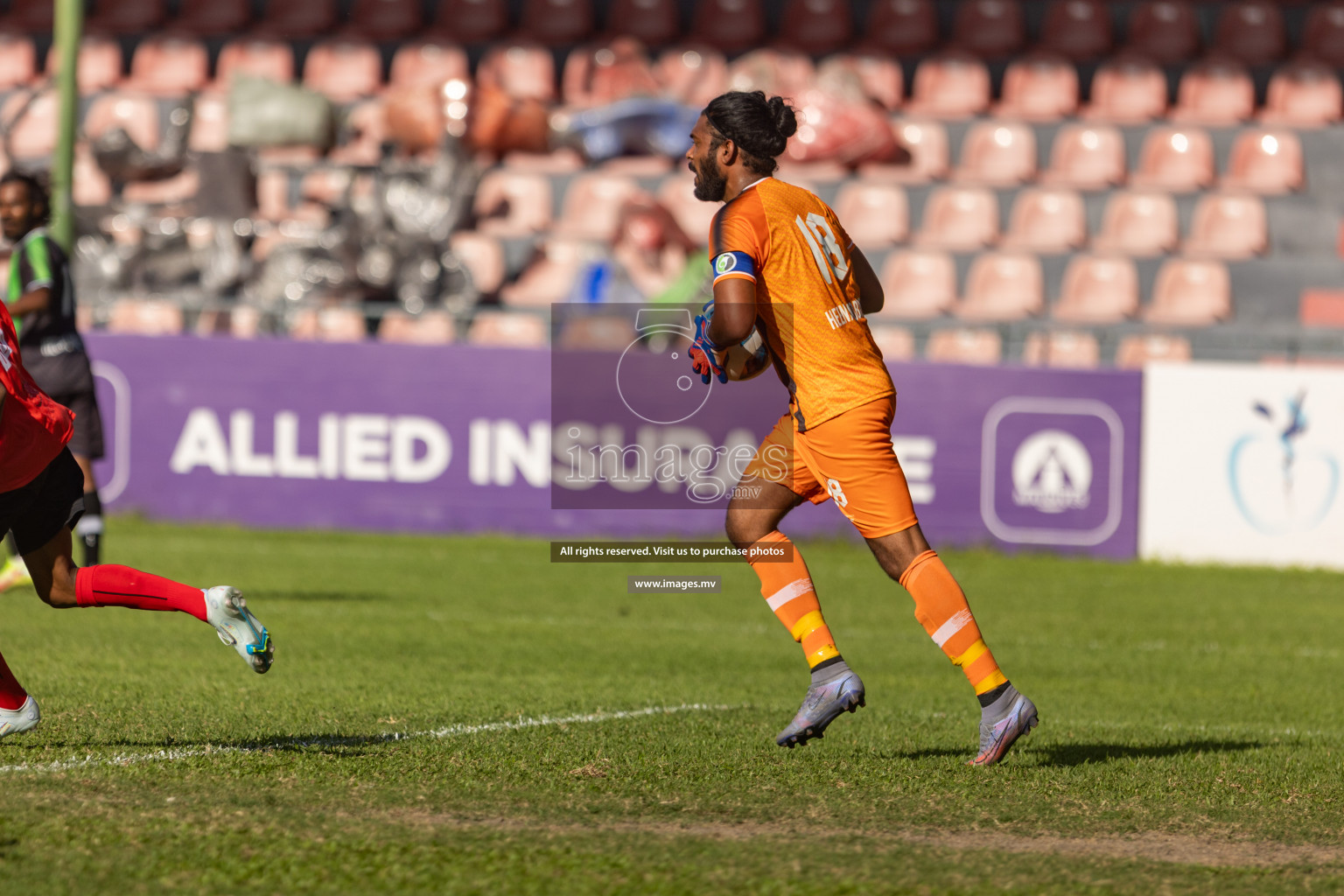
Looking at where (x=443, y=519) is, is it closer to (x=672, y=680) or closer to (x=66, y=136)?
(x=66, y=136)

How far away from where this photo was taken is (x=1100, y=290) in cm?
1800

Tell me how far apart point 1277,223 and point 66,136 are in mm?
12784

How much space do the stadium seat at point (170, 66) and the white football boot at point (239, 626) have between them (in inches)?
715

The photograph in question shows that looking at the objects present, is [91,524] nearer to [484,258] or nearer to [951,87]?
[484,258]

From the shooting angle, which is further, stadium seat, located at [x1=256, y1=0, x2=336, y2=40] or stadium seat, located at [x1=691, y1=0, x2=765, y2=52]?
stadium seat, located at [x1=256, y1=0, x2=336, y2=40]

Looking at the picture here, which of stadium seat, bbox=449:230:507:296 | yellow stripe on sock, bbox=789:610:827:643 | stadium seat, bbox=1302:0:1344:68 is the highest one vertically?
stadium seat, bbox=1302:0:1344:68

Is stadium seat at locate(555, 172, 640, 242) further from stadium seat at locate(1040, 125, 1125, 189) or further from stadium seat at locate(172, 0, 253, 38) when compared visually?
stadium seat at locate(172, 0, 253, 38)

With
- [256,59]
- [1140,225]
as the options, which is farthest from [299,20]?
[1140,225]

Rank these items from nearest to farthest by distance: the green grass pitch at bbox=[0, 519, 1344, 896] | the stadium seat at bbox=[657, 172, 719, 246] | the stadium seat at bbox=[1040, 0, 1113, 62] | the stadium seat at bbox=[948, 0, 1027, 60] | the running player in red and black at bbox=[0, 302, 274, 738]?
1. the green grass pitch at bbox=[0, 519, 1344, 896]
2. the running player in red and black at bbox=[0, 302, 274, 738]
3. the stadium seat at bbox=[657, 172, 719, 246]
4. the stadium seat at bbox=[1040, 0, 1113, 62]
5. the stadium seat at bbox=[948, 0, 1027, 60]

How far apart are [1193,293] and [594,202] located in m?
6.65

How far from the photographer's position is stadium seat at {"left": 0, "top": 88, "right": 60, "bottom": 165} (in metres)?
21.0

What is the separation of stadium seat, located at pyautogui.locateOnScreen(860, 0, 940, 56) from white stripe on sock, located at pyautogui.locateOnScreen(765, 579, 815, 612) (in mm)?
17303

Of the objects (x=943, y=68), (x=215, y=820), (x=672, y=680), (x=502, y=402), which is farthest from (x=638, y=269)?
(x=215, y=820)

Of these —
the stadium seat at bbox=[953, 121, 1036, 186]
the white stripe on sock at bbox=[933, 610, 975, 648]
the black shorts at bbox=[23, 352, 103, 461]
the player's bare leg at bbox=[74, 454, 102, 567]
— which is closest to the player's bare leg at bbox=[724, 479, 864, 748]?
the white stripe on sock at bbox=[933, 610, 975, 648]
